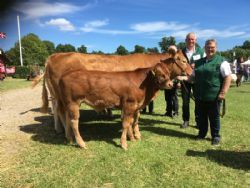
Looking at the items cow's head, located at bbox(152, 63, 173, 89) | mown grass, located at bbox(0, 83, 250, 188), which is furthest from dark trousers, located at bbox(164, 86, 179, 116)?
cow's head, located at bbox(152, 63, 173, 89)

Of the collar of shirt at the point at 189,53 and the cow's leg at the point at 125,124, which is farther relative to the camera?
the collar of shirt at the point at 189,53

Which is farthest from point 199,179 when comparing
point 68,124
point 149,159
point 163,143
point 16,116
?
point 16,116

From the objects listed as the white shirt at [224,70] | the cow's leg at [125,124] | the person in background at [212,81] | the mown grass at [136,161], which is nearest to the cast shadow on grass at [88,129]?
the mown grass at [136,161]

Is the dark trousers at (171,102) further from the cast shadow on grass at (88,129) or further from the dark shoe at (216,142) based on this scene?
the dark shoe at (216,142)

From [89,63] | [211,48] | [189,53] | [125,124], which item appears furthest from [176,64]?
[89,63]

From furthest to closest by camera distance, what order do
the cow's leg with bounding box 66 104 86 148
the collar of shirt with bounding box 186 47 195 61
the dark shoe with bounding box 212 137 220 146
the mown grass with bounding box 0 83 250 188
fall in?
the collar of shirt with bounding box 186 47 195 61, the dark shoe with bounding box 212 137 220 146, the cow's leg with bounding box 66 104 86 148, the mown grass with bounding box 0 83 250 188

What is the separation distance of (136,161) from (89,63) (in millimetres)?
3163

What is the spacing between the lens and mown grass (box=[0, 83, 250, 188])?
450 centimetres

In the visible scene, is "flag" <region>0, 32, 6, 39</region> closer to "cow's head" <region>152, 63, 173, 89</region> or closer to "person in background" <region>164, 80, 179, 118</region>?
"cow's head" <region>152, 63, 173, 89</region>

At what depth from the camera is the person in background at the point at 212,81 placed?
20.2 feet

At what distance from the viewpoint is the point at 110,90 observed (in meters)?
6.18

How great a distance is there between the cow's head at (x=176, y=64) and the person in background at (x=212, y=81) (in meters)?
0.37

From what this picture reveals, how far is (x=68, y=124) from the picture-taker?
641 cm

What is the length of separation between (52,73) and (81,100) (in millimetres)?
1558
